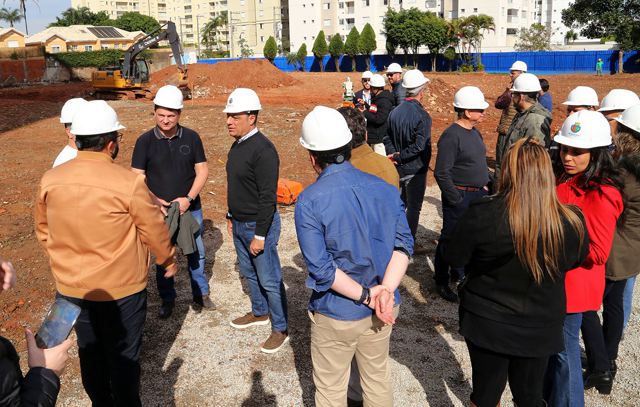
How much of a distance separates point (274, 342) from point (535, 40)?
62.2 metres

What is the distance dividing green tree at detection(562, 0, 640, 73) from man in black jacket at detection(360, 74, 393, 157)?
38.6 metres

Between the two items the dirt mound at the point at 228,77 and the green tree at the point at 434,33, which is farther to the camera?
the green tree at the point at 434,33

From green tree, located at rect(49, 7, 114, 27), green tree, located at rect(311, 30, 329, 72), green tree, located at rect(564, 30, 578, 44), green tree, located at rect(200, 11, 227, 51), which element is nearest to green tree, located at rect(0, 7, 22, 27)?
green tree, located at rect(49, 7, 114, 27)

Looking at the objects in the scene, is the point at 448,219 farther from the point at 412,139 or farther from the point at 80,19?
the point at 80,19

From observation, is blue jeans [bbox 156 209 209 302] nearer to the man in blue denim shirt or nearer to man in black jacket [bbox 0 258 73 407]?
the man in blue denim shirt

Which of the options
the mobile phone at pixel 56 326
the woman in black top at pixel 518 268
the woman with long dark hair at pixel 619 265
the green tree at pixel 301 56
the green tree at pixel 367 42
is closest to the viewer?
the mobile phone at pixel 56 326

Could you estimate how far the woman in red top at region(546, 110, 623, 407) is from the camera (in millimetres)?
2771

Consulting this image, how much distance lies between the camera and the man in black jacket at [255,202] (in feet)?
13.4

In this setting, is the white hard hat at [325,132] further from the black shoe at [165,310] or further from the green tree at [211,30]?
the green tree at [211,30]

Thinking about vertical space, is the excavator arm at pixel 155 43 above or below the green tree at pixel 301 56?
below

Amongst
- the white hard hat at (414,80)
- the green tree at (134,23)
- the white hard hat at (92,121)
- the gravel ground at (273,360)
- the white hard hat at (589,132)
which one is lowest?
the gravel ground at (273,360)

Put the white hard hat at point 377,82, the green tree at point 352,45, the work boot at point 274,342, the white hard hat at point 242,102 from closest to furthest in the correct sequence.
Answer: the white hard hat at point 242,102 < the work boot at point 274,342 < the white hard hat at point 377,82 < the green tree at point 352,45

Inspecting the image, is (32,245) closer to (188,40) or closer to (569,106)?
(569,106)

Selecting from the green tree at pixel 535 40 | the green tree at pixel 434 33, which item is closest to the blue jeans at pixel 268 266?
the green tree at pixel 434 33
